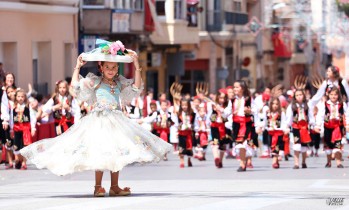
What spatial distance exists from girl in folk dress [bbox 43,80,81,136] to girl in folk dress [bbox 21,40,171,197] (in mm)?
8469

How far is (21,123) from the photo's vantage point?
26.8 meters

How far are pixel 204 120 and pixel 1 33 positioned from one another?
801 centimetres

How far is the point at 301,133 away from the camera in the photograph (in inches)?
1041

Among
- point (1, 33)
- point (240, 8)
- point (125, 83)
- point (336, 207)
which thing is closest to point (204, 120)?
point (1, 33)

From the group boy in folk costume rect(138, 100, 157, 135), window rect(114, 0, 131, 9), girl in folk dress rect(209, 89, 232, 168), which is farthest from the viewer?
window rect(114, 0, 131, 9)

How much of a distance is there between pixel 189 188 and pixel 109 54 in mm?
2630

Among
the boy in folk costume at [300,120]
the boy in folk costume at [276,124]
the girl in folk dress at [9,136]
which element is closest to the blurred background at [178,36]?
the girl in folk dress at [9,136]

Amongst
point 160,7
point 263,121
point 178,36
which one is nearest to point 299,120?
point 263,121

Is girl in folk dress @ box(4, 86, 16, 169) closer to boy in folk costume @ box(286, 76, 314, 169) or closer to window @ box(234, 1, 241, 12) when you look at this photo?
boy in folk costume @ box(286, 76, 314, 169)

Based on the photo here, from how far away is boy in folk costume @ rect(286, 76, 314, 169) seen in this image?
26.3 m

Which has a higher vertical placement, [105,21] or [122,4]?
[122,4]

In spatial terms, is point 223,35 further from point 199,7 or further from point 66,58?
point 66,58

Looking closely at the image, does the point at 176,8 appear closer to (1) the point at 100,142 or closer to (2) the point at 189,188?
(2) the point at 189,188

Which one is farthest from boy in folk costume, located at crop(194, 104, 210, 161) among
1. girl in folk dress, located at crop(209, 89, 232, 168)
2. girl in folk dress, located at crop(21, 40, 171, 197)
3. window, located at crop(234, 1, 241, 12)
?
window, located at crop(234, 1, 241, 12)
